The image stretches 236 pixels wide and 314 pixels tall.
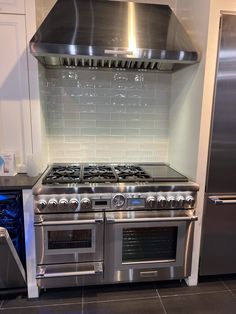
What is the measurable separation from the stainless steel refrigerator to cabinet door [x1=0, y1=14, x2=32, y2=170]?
1.46 m

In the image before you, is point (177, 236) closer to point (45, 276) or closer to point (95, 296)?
point (95, 296)

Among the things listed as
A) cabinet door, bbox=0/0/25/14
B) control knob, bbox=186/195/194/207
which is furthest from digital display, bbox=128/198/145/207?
cabinet door, bbox=0/0/25/14

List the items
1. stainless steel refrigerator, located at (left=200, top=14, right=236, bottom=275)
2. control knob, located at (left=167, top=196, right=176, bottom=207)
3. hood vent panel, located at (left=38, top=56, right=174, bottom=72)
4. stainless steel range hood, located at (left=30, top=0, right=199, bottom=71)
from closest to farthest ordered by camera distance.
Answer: stainless steel range hood, located at (left=30, top=0, right=199, bottom=71) → stainless steel refrigerator, located at (left=200, top=14, right=236, bottom=275) → control knob, located at (left=167, top=196, right=176, bottom=207) → hood vent panel, located at (left=38, top=56, right=174, bottom=72)

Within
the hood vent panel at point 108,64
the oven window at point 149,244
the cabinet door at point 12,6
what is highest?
the cabinet door at point 12,6

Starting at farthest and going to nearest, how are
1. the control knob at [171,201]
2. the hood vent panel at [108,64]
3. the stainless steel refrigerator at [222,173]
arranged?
the hood vent panel at [108,64] → the control knob at [171,201] → the stainless steel refrigerator at [222,173]

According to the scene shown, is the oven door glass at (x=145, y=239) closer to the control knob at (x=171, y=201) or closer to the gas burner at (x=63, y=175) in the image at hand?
the control knob at (x=171, y=201)

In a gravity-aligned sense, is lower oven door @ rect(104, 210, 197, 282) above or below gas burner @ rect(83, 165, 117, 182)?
below

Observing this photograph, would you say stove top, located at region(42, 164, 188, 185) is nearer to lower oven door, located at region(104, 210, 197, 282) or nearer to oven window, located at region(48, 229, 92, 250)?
lower oven door, located at region(104, 210, 197, 282)

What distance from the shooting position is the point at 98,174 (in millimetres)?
2021

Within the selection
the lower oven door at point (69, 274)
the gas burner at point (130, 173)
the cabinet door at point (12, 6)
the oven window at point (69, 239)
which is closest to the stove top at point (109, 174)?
the gas burner at point (130, 173)

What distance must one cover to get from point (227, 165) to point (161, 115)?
0.88 m

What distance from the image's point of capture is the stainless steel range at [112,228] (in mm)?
1761

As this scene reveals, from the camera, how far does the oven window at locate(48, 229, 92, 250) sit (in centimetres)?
180

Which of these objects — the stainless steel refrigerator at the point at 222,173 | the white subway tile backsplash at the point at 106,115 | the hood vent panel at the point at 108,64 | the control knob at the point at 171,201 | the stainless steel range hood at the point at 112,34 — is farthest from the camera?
the white subway tile backsplash at the point at 106,115
